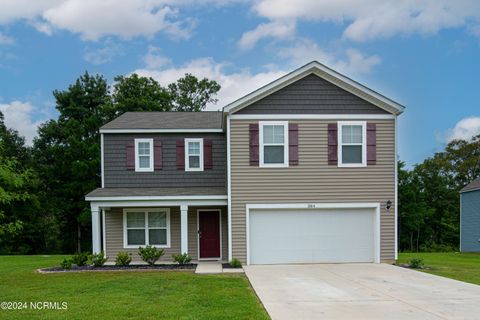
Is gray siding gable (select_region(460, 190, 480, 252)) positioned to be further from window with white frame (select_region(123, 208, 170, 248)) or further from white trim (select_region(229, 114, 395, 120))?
window with white frame (select_region(123, 208, 170, 248))

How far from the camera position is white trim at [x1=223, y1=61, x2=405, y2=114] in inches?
604

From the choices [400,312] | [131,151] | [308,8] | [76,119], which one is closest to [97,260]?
[131,151]

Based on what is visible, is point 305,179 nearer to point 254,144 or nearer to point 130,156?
point 254,144

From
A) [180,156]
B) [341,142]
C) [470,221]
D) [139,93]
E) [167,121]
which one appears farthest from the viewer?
[139,93]

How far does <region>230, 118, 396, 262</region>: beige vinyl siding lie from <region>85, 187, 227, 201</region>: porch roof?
1.12 meters

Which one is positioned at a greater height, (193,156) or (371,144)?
(371,144)

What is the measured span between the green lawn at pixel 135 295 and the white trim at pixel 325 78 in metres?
5.93

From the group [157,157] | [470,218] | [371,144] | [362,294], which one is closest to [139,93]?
[157,157]

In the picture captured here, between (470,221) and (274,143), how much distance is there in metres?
18.3

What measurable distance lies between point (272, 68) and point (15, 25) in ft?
40.8

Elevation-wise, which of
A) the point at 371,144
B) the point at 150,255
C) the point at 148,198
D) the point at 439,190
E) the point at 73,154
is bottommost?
the point at 439,190

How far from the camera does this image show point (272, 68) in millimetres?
22594

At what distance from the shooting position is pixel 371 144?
1567cm

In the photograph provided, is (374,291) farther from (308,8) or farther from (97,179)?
(97,179)
